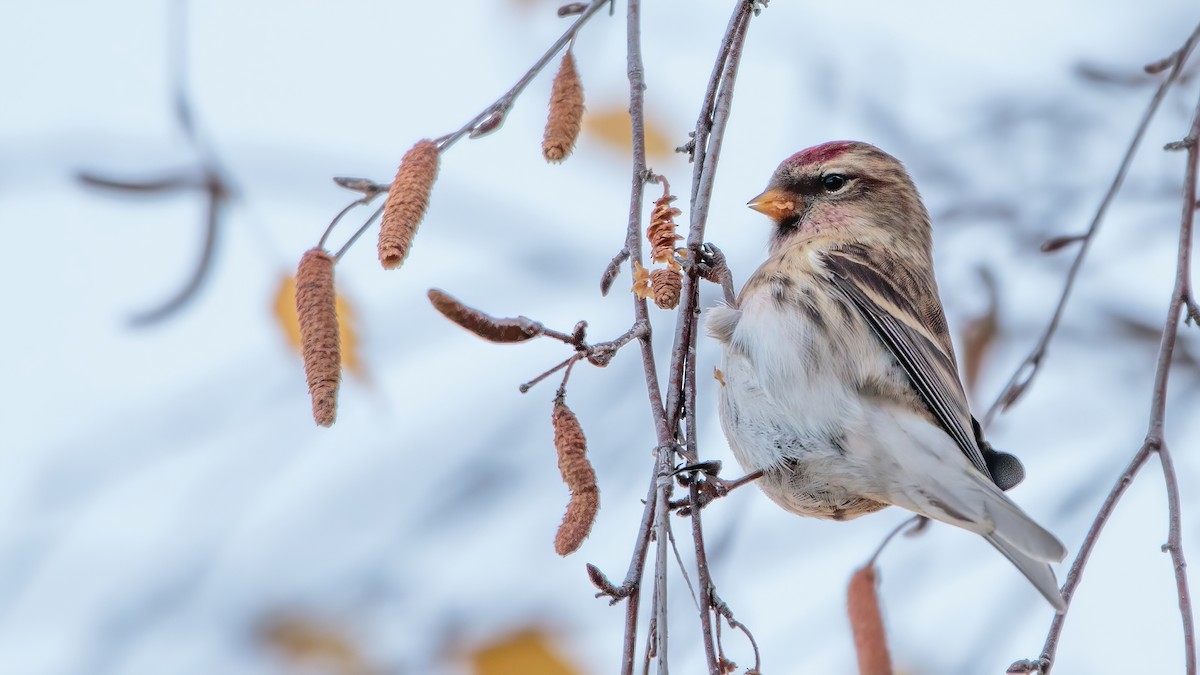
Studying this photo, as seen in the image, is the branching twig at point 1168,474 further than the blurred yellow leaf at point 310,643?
No

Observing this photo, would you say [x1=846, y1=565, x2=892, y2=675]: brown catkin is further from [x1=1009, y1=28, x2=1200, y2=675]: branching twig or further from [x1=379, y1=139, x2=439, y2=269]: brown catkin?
[x1=379, y1=139, x2=439, y2=269]: brown catkin

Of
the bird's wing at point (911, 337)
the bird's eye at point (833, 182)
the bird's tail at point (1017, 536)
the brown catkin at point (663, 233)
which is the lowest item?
the bird's tail at point (1017, 536)

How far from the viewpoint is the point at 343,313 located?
168cm

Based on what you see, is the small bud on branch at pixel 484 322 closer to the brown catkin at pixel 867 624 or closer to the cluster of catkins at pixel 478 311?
the cluster of catkins at pixel 478 311

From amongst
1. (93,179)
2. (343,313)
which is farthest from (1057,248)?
(93,179)

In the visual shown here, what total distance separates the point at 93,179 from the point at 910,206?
1522 mm

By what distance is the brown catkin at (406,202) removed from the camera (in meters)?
1.26

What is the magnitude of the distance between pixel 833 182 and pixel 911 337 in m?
0.45

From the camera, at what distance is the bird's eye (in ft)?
7.55

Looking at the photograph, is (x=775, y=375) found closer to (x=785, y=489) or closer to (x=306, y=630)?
(x=785, y=489)

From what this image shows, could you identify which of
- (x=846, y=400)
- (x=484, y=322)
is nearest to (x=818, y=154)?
(x=846, y=400)

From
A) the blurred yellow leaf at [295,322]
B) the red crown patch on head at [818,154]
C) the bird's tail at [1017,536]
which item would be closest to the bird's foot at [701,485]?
the bird's tail at [1017,536]

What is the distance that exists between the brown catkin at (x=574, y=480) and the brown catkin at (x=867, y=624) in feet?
1.54

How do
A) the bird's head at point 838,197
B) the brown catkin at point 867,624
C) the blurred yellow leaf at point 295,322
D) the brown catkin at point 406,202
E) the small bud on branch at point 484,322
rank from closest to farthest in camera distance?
the small bud on branch at point 484,322 < the brown catkin at point 406,202 < the brown catkin at point 867,624 < the blurred yellow leaf at point 295,322 < the bird's head at point 838,197
